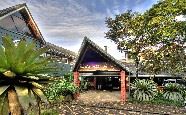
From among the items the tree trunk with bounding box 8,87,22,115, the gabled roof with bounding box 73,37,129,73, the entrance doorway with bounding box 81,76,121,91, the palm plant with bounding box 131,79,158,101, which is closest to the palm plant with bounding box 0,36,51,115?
the tree trunk with bounding box 8,87,22,115

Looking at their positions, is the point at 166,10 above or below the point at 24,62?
above

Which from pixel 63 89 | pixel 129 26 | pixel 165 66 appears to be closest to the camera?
pixel 63 89

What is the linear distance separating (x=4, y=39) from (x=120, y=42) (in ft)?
116

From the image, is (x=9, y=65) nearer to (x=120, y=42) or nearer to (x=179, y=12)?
(x=179, y=12)

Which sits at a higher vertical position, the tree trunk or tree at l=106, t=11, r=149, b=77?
tree at l=106, t=11, r=149, b=77

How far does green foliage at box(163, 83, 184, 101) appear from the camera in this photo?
105 ft

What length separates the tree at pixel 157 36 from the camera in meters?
32.4

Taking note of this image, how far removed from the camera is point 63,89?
93.0ft

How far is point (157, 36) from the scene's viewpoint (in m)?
35.1

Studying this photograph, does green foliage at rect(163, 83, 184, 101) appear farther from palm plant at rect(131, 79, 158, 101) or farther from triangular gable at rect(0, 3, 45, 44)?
triangular gable at rect(0, 3, 45, 44)

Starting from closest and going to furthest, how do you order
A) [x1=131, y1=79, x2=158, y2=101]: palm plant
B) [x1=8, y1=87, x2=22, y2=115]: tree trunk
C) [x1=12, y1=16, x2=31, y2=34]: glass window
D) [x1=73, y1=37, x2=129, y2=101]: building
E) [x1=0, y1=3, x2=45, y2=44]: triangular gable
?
[x1=8, y1=87, x2=22, y2=115]: tree trunk < [x1=0, y1=3, x2=45, y2=44]: triangular gable < [x1=12, y1=16, x2=31, y2=34]: glass window < [x1=73, y1=37, x2=129, y2=101]: building < [x1=131, y1=79, x2=158, y2=101]: palm plant

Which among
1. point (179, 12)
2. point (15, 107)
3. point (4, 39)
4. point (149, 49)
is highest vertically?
point (179, 12)

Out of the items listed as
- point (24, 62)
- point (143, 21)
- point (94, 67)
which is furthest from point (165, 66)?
point (24, 62)

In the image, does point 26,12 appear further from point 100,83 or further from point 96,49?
point 100,83
